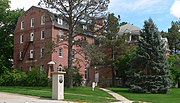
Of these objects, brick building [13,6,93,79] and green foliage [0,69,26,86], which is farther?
brick building [13,6,93,79]

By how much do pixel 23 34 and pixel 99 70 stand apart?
14.8 meters

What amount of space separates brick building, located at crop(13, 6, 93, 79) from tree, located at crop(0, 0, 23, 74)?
3.69 meters

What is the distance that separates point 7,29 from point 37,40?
33.5 feet

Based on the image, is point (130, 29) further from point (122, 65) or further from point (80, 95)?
point (80, 95)

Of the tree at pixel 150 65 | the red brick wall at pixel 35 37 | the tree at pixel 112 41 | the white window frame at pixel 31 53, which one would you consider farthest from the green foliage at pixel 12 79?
the tree at pixel 150 65

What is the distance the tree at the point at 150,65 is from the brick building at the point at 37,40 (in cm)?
1469

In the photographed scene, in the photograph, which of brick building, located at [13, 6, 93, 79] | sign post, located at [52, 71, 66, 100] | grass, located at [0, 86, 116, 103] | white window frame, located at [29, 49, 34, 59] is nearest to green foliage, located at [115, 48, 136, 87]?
brick building, located at [13, 6, 93, 79]

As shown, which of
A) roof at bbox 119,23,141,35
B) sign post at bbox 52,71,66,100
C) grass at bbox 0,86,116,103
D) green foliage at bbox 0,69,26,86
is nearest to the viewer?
sign post at bbox 52,71,66,100

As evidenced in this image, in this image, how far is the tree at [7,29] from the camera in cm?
5800

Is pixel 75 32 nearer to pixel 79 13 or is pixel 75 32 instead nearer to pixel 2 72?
pixel 79 13

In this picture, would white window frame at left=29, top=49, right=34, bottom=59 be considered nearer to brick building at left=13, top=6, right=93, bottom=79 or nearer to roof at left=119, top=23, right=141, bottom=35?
brick building at left=13, top=6, right=93, bottom=79

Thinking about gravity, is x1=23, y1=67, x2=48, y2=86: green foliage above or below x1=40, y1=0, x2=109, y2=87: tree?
below

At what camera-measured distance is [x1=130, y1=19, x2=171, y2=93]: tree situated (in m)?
34.5

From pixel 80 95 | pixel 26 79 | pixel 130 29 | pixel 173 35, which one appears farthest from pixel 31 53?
pixel 173 35
